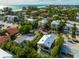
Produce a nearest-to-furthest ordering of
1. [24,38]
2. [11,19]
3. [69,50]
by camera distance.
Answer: [69,50], [24,38], [11,19]

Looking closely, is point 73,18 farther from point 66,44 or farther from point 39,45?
point 39,45

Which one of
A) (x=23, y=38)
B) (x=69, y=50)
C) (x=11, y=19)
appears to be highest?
(x=11, y=19)

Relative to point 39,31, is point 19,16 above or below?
above

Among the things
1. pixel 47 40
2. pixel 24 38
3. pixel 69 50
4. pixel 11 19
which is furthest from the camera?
pixel 11 19

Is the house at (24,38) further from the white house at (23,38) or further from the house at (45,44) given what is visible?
the house at (45,44)

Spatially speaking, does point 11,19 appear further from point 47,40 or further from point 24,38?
point 47,40

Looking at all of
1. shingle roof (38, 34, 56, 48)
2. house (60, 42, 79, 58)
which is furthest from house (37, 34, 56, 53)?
house (60, 42, 79, 58)

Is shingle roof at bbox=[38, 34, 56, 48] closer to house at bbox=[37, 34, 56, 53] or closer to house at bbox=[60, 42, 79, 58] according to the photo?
house at bbox=[37, 34, 56, 53]

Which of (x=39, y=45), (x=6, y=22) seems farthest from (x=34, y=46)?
(x=6, y=22)

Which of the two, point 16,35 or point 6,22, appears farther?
point 6,22

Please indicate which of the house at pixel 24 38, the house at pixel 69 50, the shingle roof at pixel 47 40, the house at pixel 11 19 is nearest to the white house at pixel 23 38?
the house at pixel 24 38

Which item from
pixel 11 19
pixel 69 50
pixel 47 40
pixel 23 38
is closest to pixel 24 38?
pixel 23 38
